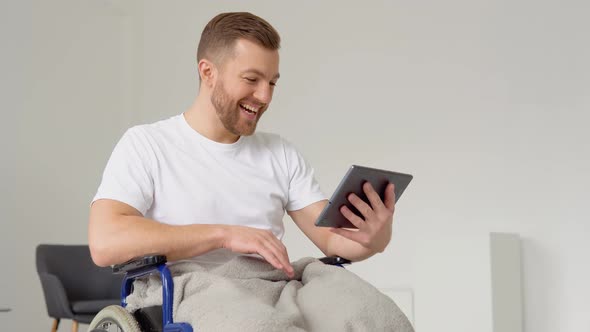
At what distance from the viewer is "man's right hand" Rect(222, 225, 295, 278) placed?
1673 mm

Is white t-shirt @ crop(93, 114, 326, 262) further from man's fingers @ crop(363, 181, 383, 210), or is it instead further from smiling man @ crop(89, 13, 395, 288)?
man's fingers @ crop(363, 181, 383, 210)

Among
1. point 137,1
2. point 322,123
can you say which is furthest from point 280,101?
point 137,1

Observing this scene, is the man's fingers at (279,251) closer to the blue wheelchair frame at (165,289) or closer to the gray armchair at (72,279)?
the blue wheelchair frame at (165,289)

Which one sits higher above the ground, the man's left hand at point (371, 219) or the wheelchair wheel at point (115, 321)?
the man's left hand at point (371, 219)

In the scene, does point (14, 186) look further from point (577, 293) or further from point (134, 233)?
point (134, 233)

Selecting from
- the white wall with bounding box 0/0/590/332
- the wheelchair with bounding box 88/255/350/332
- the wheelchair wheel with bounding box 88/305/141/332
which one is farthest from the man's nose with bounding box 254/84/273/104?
the white wall with bounding box 0/0/590/332

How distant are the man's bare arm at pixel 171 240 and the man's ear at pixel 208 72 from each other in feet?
1.43

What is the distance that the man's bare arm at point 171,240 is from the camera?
1693 millimetres

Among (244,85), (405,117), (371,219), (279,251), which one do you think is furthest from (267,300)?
(405,117)

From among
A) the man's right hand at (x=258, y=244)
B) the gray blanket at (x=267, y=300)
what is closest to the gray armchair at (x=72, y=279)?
the gray blanket at (x=267, y=300)

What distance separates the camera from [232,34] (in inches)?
77.7

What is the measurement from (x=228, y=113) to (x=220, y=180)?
16cm

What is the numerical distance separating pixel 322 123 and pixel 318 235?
11.1 feet

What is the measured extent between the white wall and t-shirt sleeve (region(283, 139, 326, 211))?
261cm
